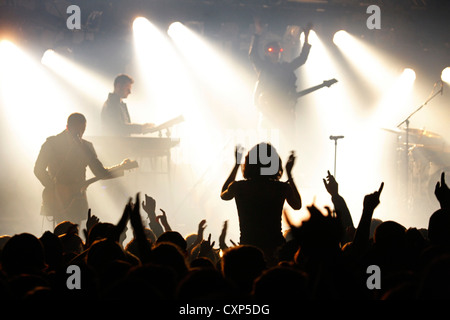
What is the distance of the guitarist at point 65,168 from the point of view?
5.92m

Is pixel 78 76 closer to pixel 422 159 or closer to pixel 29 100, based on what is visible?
pixel 29 100

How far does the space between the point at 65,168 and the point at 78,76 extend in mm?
8228

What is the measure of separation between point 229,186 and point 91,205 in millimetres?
5199

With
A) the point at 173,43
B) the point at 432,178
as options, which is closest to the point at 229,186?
the point at 432,178

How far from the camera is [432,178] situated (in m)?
10.8

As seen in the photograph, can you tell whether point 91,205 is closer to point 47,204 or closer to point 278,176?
point 47,204

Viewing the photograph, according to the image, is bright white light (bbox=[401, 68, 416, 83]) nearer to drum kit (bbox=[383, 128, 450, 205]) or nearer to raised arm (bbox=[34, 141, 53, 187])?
drum kit (bbox=[383, 128, 450, 205])

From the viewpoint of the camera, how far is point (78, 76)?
1359 centimetres

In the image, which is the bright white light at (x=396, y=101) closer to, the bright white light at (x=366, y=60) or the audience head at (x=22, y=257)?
the bright white light at (x=366, y=60)

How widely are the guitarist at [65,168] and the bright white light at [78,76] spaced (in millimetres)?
7398

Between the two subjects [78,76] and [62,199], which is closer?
[62,199]

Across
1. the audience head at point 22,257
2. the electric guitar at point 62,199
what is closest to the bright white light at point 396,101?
the electric guitar at point 62,199

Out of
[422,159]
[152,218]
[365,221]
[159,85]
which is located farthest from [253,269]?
[159,85]

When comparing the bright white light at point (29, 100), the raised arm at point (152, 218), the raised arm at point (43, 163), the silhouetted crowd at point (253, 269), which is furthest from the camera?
the bright white light at point (29, 100)
